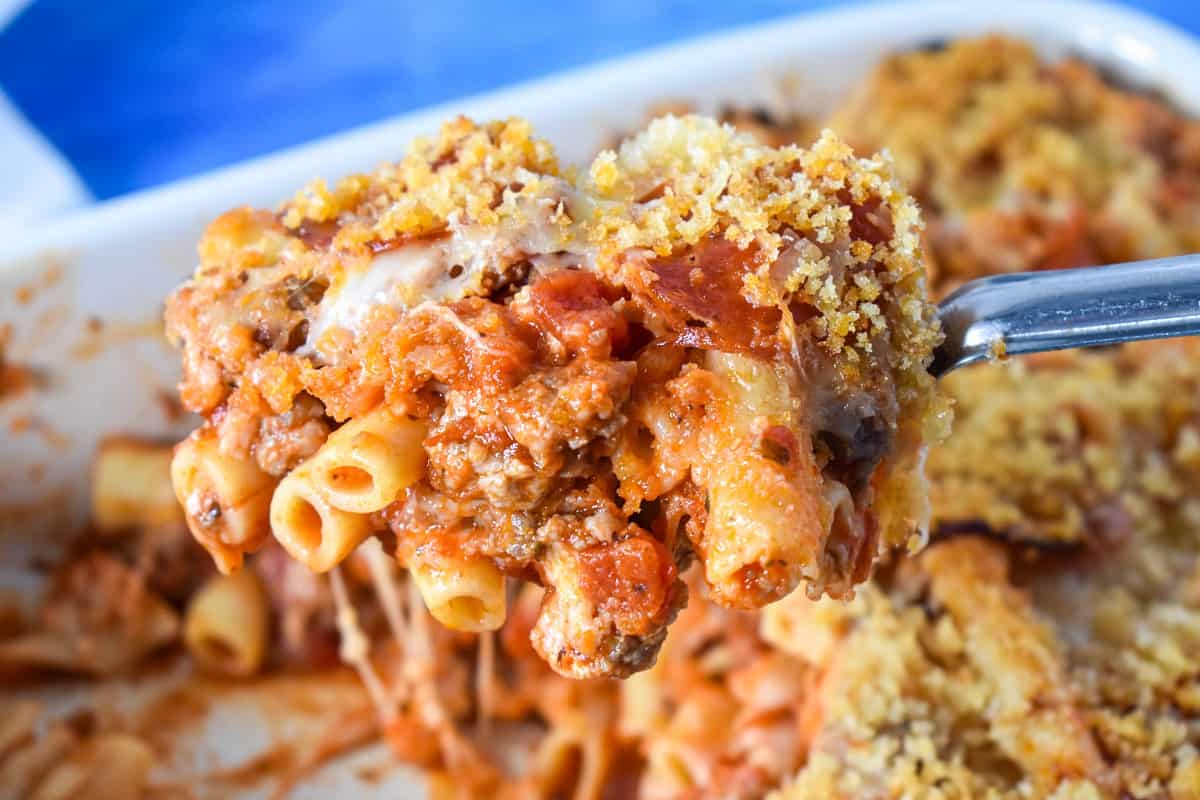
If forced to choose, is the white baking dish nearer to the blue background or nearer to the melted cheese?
the melted cheese

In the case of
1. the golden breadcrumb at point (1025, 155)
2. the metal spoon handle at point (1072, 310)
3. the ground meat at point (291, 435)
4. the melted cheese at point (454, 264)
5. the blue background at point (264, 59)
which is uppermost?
the melted cheese at point (454, 264)

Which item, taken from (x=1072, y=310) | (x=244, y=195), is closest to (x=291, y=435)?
(x=1072, y=310)

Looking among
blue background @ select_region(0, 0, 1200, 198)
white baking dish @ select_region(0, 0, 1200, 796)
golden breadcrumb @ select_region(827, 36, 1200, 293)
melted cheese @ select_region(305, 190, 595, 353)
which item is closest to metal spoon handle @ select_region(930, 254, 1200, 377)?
melted cheese @ select_region(305, 190, 595, 353)

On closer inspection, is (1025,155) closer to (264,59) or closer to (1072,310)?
(1072,310)

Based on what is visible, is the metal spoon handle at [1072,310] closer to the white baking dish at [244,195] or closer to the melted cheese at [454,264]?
the melted cheese at [454,264]

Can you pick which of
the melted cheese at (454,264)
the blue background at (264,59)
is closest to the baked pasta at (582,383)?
the melted cheese at (454,264)
